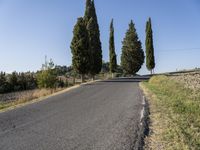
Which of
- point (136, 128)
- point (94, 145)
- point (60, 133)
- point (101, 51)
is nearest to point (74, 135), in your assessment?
point (60, 133)

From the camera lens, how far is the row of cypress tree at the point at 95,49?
1602 inches

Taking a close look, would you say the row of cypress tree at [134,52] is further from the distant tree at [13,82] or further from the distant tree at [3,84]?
the distant tree at [3,84]

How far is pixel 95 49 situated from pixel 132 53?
1918 centimetres

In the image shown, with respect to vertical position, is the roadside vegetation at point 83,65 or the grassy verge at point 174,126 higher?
the roadside vegetation at point 83,65

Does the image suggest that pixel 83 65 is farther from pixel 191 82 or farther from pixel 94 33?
pixel 191 82

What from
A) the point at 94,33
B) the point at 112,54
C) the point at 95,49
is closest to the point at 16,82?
the point at 95,49

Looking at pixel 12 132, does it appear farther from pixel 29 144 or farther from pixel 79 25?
pixel 79 25

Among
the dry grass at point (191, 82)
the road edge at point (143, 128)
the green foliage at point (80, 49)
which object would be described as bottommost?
the road edge at point (143, 128)

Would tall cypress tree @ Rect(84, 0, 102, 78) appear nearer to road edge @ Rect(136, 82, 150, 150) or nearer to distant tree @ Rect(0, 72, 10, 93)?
distant tree @ Rect(0, 72, 10, 93)

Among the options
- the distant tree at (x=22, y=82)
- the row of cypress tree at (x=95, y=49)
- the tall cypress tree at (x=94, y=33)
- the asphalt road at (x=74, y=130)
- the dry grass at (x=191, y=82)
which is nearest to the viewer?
the asphalt road at (x=74, y=130)

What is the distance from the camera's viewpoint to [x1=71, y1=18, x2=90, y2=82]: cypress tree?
4044 centimetres

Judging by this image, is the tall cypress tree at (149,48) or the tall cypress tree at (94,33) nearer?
the tall cypress tree at (94,33)

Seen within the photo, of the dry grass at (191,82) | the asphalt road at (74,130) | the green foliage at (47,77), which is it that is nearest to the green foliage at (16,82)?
the green foliage at (47,77)

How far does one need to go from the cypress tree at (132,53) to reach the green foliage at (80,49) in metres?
26.9
